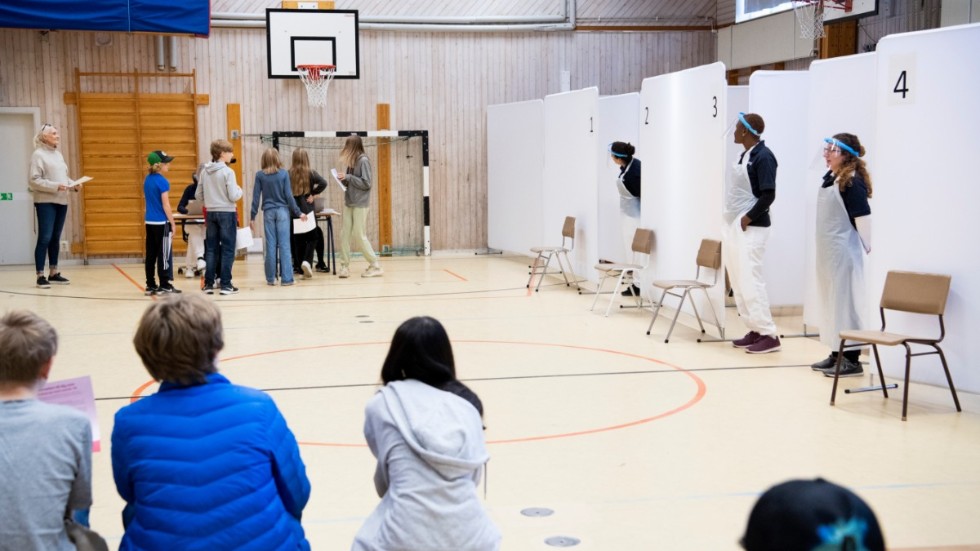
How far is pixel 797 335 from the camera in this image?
25.4ft

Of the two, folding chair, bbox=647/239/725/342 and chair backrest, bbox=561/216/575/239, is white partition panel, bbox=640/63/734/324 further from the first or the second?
chair backrest, bbox=561/216/575/239

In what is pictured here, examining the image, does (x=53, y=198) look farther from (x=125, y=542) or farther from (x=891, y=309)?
(x=125, y=542)

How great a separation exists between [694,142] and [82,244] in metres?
8.70

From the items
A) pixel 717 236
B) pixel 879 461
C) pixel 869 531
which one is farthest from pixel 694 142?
pixel 869 531

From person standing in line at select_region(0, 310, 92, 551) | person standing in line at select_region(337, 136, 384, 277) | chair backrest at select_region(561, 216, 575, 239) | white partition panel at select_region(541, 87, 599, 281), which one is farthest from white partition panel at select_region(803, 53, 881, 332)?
person standing in line at select_region(0, 310, 92, 551)

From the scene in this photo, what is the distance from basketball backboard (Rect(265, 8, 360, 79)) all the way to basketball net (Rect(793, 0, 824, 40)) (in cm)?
532

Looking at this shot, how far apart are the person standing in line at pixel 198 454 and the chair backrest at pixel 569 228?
307 inches

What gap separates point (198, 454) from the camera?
2.26 metres

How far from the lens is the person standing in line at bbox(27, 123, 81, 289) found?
10.4m

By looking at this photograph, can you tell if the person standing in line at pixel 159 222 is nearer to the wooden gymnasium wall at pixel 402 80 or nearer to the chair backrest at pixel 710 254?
the wooden gymnasium wall at pixel 402 80

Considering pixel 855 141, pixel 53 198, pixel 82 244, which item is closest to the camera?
pixel 855 141

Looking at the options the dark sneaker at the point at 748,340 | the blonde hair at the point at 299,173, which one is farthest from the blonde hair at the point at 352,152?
the dark sneaker at the point at 748,340

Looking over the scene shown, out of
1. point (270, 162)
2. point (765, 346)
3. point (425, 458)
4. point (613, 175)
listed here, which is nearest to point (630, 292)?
point (613, 175)

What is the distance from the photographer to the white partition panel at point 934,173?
5.20m
